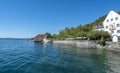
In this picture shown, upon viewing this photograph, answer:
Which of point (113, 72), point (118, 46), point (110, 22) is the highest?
point (110, 22)

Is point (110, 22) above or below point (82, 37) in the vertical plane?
above

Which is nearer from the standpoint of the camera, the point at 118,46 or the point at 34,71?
the point at 34,71

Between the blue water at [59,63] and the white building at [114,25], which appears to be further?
the white building at [114,25]

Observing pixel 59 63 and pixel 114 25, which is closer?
pixel 59 63

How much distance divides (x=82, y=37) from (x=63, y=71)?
58.3 meters

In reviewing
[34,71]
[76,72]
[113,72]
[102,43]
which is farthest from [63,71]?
[102,43]

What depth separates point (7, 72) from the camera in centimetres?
1748

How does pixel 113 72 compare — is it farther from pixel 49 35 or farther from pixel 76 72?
pixel 49 35

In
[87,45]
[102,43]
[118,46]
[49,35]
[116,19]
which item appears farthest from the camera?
[49,35]

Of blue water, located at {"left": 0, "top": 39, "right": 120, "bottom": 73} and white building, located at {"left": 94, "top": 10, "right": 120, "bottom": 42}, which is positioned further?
white building, located at {"left": 94, "top": 10, "right": 120, "bottom": 42}

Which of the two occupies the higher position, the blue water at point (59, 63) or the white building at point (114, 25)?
the white building at point (114, 25)

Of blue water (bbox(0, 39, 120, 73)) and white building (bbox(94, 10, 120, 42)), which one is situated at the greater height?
white building (bbox(94, 10, 120, 42))

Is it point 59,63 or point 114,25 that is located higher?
point 114,25

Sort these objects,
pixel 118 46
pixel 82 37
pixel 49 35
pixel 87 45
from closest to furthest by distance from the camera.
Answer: pixel 118 46 < pixel 87 45 < pixel 82 37 < pixel 49 35
